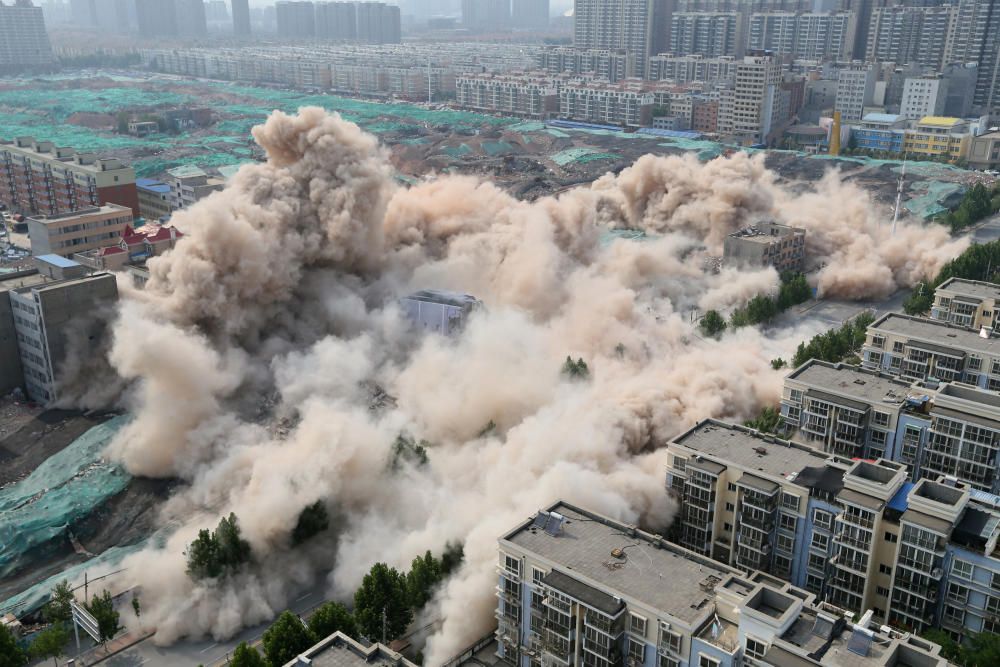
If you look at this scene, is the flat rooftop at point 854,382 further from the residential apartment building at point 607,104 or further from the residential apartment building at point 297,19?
the residential apartment building at point 297,19

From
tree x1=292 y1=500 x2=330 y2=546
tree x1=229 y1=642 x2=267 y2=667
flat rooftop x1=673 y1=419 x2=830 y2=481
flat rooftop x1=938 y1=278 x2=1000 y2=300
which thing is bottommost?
tree x1=292 y1=500 x2=330 y2=546

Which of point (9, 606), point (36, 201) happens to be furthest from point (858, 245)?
point (36, 201)

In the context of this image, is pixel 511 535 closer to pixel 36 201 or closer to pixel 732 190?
pixel 732 190

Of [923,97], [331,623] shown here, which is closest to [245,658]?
[331,623]

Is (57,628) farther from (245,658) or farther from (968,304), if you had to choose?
(968,304)

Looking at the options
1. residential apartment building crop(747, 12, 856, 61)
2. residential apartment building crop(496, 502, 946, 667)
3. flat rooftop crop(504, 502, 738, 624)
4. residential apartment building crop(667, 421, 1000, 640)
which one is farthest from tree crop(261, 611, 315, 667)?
residential apartment building crop(747, 12, 856, 61)

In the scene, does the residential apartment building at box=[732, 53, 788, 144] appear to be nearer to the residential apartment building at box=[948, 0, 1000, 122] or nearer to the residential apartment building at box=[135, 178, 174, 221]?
the residential apartment building at box=[948, 0, 1000, 122]
